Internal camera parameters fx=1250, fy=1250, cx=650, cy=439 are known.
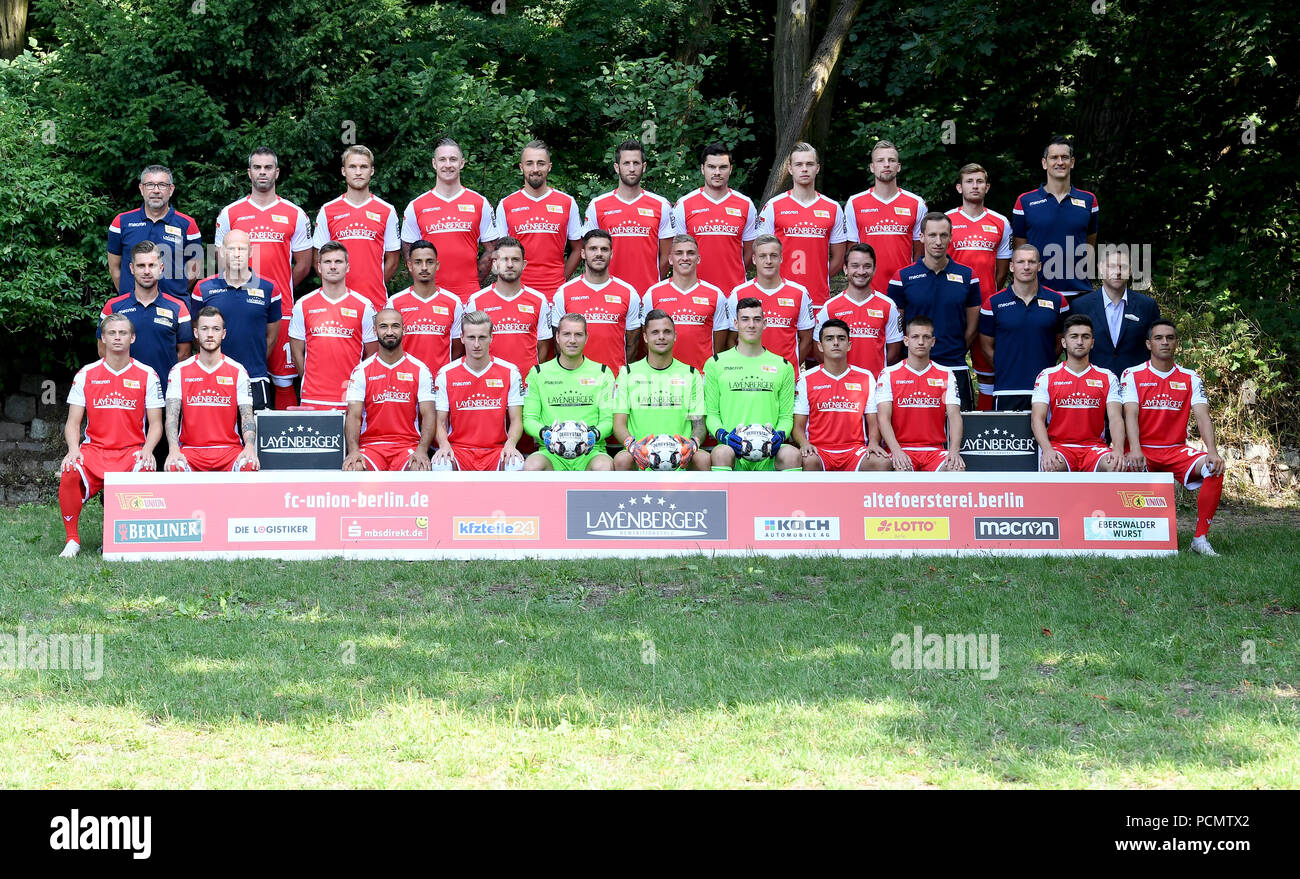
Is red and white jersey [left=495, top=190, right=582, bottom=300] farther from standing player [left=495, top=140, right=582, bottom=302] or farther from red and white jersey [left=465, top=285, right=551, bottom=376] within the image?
red and white jersey [left=465, top=285, right=551, bottom=376]

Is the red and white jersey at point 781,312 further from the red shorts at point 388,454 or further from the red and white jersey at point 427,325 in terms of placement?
the red shorts at point 388,454

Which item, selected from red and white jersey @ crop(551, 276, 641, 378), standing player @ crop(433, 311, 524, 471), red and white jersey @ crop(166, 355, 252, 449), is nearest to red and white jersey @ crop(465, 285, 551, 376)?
red and white jersey @ crop(551, 276, 641, 378)

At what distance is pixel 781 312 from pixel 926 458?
1.76 meters

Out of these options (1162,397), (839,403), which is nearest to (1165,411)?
(1162,397)

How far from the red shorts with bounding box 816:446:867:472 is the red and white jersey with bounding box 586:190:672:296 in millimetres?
2263

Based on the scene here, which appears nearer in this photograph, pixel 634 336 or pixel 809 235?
pixel 634 336

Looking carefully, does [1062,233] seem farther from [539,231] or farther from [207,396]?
[207,396]

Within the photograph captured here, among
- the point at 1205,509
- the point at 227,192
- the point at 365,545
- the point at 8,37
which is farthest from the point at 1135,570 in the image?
the point at 8,37

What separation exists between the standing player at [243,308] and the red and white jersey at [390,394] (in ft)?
3.10

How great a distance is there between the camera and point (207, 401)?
31.6 feet

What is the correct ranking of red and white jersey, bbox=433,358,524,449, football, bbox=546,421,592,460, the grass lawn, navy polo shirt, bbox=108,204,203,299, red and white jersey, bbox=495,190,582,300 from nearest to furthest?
the grass lawn < football, bbox=546,421,592,460 < red and white jersey, bbox=433,358,524,449 < navy polo shirt, bbox=108,204,203,299 < red and white jersey, bbox=495,190,582,300

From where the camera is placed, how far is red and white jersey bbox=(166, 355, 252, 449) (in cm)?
962

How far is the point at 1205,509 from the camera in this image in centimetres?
951

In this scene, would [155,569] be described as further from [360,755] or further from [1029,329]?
[1029,329]
